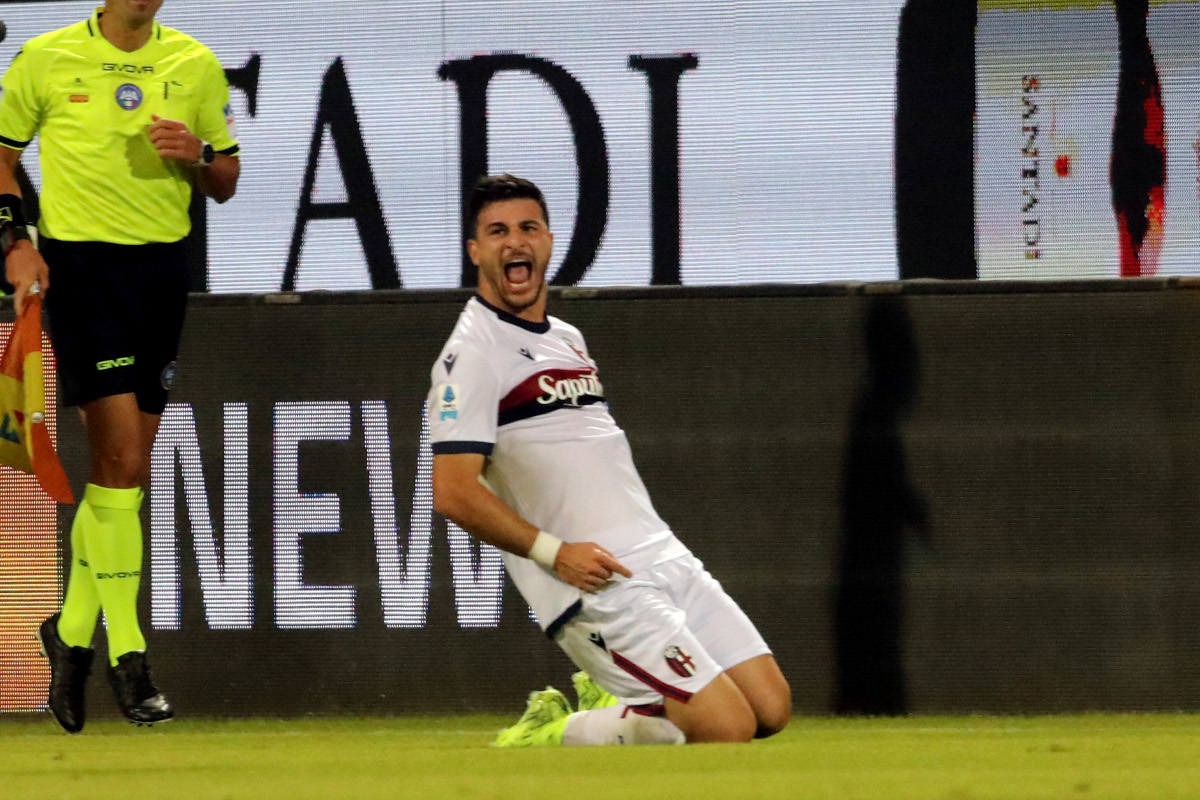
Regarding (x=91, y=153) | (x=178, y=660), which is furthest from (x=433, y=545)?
(x=91, y=153)

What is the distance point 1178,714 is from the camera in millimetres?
5676

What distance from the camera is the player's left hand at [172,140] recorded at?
4.93 meters

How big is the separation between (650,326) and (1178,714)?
197 centimetres

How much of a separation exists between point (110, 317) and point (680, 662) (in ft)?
5.88

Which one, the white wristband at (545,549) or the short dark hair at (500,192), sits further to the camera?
the short dark hair at (500,192)

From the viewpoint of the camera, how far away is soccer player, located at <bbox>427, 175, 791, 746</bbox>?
4453 millimetres

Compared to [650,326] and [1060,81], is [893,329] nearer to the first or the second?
[650,326]

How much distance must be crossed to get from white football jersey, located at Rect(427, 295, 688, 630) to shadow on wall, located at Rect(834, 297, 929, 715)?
1.23m

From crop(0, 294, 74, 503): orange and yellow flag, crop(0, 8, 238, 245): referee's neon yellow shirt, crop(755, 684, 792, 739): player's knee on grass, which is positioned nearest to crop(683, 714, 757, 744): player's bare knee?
crop(755, 684, 792, 739): player's knee on grass

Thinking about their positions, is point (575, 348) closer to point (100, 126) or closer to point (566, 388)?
point (566, 388)

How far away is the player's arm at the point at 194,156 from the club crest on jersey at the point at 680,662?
180cm

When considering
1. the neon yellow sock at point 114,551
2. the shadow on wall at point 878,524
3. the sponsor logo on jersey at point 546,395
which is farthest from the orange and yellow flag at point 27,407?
the shadow on wall at point 878,524

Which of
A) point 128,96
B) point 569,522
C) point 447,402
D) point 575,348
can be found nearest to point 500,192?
point 575,348

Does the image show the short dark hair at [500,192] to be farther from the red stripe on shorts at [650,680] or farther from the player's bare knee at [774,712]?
the player's bare knee at [774,712]
